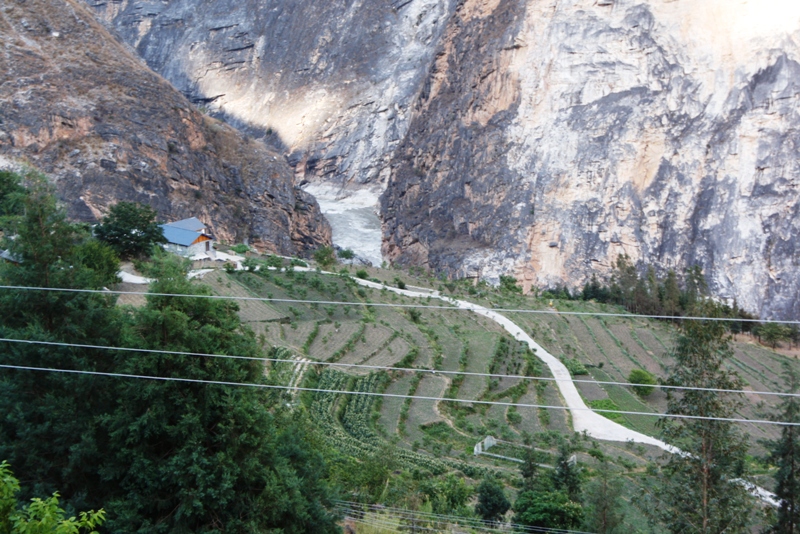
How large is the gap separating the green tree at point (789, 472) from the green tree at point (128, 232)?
2524 cm

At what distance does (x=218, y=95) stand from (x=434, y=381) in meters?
82.4

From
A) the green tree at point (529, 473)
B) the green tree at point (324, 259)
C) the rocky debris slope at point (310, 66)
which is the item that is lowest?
the green tree at point (529, 473)

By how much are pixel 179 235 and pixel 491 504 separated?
2676cm

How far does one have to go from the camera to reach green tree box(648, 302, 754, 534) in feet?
38.3

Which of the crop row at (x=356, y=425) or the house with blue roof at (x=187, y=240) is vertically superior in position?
Result: the house with blue roof at (x=187, y=240)

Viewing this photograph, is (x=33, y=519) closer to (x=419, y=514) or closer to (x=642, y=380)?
(x=419, y=514)

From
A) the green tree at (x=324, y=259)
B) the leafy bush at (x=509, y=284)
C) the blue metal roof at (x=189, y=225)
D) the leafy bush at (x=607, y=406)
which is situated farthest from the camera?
the leafy bush at (x=509, y=284)

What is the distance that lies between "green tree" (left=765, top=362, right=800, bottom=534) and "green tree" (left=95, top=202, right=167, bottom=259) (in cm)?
2524

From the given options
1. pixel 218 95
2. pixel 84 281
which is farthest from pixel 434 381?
pixel 218 95

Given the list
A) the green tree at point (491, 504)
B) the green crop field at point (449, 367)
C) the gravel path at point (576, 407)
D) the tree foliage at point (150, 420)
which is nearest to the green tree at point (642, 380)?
the green crop field at point (449, 367)

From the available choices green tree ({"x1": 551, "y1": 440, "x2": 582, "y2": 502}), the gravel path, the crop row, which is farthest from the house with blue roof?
green tree ({"x1": 551, "y1": 440, "x2": 582, "y2": 502})

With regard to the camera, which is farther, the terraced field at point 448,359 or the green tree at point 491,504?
the terraced field at point 448,359

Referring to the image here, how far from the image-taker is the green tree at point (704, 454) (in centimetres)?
1169

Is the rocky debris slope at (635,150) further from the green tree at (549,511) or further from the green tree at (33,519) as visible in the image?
the green tree at (33,519)
